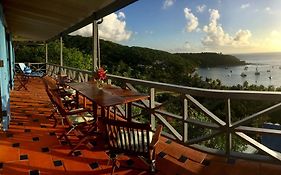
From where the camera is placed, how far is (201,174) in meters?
3.09

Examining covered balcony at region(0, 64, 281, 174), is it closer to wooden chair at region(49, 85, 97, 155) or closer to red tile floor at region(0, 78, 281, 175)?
red tile floor at region(0, 78, 281, 175)

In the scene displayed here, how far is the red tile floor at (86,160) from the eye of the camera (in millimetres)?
3178

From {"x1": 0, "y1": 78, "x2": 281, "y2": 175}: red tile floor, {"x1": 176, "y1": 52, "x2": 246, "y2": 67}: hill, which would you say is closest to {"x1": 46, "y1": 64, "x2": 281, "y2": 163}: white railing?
{"x1": 0, "y1": 78, "x2": 281, "y2": 175}: red tile floor

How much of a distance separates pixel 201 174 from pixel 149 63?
68.0ft

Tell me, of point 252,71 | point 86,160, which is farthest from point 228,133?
point 252,71

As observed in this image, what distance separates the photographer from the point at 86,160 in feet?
11.5

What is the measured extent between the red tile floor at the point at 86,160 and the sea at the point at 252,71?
443 inches

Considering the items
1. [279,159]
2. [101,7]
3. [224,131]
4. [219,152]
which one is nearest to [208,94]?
[224,131]

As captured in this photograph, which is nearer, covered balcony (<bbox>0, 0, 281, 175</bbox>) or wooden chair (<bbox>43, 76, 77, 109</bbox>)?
covered balcony (<bbox>0, 0, 281, 175</bbox>)

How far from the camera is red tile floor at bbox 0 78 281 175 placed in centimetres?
318

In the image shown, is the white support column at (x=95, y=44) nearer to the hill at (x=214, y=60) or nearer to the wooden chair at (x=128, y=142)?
the wooden chair at (x=128, y=142)

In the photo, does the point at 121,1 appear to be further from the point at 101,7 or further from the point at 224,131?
the point at 224,131

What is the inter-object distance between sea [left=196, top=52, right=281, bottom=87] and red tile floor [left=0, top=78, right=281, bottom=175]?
11243 mm

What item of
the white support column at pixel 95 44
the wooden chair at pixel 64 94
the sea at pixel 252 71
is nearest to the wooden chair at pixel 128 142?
the wooden chair at pixel 64 94
